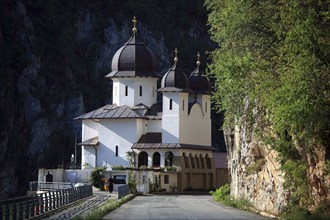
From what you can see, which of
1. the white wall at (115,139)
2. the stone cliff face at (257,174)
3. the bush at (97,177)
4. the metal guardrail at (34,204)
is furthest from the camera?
the white wall at (115,139)

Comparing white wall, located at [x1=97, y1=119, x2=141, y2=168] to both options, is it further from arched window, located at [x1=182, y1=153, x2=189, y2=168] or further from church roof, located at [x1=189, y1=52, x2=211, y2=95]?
church roof, located at [x1=189, y1=52, x2=211, y2=95]

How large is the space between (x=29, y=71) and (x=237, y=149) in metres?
80.7

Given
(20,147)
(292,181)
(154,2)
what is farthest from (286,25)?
(154,2)

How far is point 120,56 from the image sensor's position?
105562 millimetres

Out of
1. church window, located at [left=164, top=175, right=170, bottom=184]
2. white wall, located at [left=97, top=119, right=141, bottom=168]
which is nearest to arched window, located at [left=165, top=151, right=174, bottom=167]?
church window, located at [left=164, top=175, right=170, bottom=184]

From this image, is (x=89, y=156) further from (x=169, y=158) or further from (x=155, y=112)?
(x=169, y=158)

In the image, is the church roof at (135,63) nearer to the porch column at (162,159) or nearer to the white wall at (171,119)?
the white wall at (171,119)

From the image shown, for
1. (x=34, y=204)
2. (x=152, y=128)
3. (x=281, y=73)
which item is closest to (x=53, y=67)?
(x=152, y=128)

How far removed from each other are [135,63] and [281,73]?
6911 centimetres

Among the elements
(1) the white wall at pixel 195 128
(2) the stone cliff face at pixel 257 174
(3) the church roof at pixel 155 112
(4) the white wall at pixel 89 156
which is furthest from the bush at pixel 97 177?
(2) the stone cliff face at pixel 257 174

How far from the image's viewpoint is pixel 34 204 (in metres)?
43.4

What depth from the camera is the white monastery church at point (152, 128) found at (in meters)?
98.2

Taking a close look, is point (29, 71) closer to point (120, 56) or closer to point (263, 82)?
point (120, 56)

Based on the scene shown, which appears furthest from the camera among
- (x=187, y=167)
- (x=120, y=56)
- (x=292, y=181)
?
(x=120, y=56)
